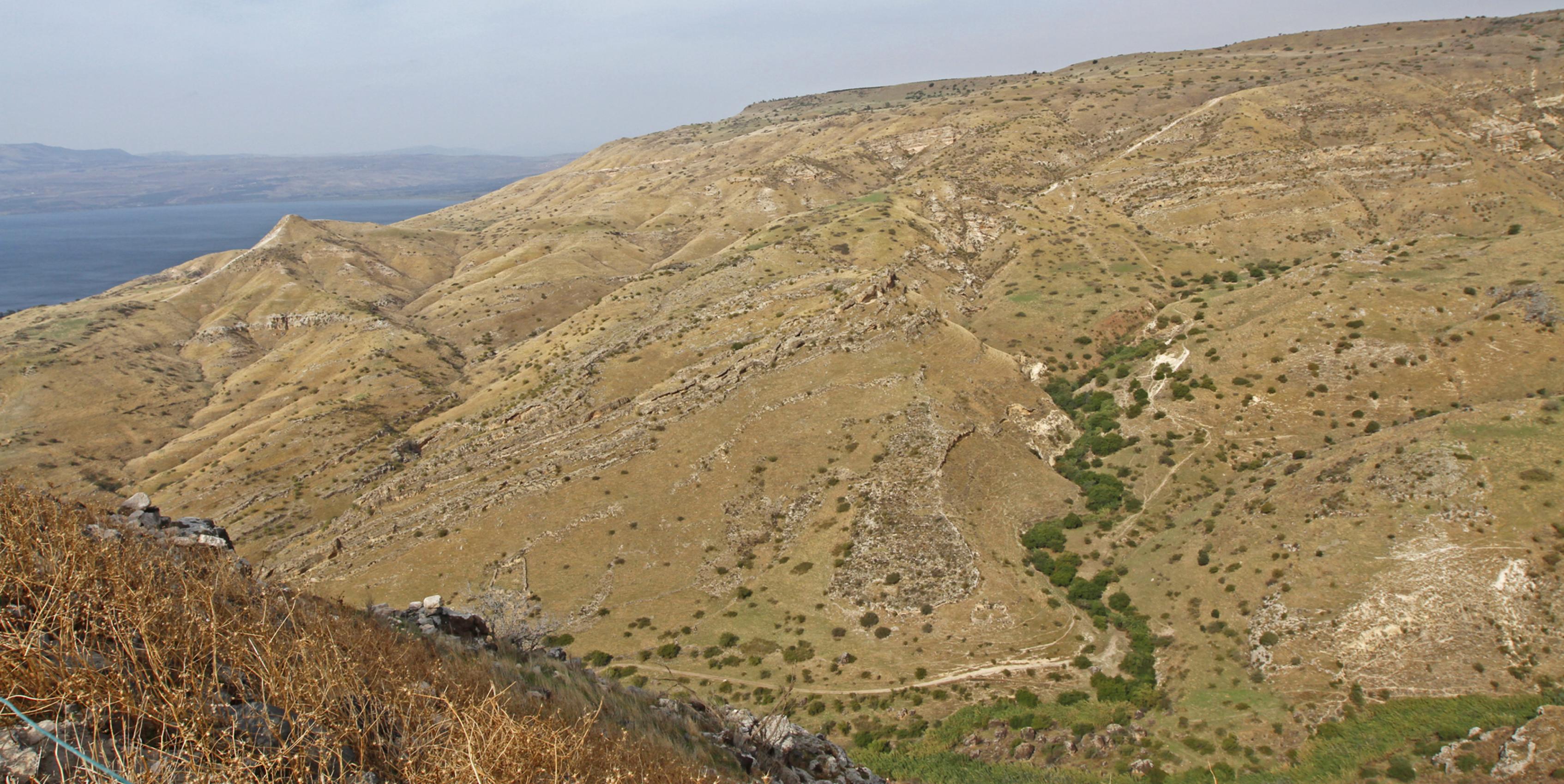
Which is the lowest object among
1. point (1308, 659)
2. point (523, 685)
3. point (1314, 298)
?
point (1308, 659)

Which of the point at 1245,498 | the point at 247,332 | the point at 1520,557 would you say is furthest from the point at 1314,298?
the point at 247,332

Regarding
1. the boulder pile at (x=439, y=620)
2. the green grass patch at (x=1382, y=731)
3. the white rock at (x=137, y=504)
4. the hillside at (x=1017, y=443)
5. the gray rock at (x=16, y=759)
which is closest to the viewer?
the gray rock at (x=16, y=759)

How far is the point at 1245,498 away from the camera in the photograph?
42.7 metres

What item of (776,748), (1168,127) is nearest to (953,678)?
(776,748)

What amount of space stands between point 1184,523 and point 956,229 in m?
68.4

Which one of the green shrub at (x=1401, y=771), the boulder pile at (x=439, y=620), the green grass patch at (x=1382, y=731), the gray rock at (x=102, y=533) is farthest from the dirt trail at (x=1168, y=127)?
the gray rock at (x=102, y=533)

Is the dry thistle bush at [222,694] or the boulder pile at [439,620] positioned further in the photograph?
the boulder pile at [439,620]

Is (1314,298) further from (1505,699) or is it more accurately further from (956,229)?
(956,229)

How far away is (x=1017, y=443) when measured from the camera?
54250mm

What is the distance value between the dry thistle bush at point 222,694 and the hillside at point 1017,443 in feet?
27.8

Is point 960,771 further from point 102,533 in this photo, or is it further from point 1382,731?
point 102,533

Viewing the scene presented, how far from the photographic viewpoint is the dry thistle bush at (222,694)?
724 cm

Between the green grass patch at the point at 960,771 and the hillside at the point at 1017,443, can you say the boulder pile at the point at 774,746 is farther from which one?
the hillside at the point at 1017,443

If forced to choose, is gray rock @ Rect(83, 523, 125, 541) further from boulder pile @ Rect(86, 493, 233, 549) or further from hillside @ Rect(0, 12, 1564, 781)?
hillside @ Rect(0, 12, 1564, 781)
